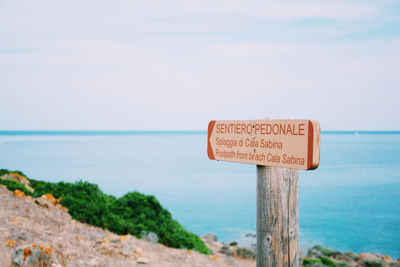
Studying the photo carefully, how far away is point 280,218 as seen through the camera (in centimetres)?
300

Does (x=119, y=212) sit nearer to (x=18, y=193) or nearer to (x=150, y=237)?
(x=150, y=237)

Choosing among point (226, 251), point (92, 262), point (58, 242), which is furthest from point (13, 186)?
point (226, 251)

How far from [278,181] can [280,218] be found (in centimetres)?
30

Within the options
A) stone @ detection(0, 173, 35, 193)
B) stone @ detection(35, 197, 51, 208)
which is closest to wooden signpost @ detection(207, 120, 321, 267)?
stone @ detection(35, 197, 51, 208)

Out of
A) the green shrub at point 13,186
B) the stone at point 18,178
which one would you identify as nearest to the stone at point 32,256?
the green shrub at point 13,186

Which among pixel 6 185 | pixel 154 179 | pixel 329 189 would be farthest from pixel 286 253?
pixel 154 179

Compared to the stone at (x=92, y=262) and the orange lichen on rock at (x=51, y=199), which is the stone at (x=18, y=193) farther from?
the stone at (x=92, y=262)

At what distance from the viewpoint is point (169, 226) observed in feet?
36.2

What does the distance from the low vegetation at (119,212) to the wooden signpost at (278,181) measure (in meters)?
7.14

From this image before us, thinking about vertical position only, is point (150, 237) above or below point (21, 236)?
below

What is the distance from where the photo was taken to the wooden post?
298cm

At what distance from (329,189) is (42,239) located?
40280 millimetres

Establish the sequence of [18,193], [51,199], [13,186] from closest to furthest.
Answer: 1. [18,193]
2. [51,199]
3. [13,186]

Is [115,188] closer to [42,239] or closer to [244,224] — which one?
[244,224]
